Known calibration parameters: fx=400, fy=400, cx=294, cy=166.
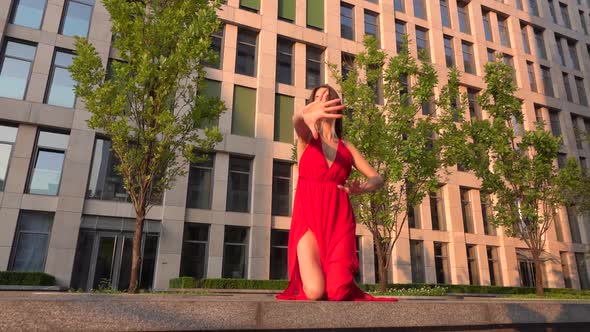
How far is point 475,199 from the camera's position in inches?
1171

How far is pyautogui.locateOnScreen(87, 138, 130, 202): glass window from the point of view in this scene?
2028cm

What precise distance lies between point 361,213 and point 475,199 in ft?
54.3

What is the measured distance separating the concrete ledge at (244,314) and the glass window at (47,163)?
57.4 feet

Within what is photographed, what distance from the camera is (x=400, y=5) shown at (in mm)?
32281

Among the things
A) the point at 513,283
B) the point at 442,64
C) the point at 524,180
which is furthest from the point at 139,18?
the point at 513,283

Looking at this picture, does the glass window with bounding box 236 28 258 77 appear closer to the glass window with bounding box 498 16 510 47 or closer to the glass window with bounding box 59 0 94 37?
the glass window with bounding box 59 0 94 37

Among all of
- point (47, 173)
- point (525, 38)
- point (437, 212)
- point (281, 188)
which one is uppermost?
point (525, 38)

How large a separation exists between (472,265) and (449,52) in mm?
17070

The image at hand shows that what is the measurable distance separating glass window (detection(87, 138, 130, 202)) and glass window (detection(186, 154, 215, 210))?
3288 mm

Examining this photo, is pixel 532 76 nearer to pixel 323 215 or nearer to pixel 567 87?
pixel 567 87

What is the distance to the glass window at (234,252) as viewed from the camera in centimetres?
2186

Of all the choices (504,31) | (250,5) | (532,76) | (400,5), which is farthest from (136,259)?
(504,31)

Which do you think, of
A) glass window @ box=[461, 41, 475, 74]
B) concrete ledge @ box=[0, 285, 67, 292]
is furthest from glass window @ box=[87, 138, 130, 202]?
glass window @ box=[461, 41, 475, 74]

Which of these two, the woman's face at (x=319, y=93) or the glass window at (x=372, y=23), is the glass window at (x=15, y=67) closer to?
the woman's face at (x=319, y=93)
